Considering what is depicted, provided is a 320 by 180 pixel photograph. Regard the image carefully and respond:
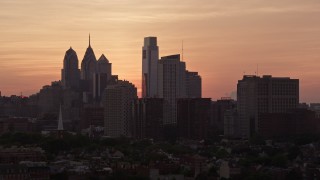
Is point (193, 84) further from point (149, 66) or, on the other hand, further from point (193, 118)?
point (193, 118)

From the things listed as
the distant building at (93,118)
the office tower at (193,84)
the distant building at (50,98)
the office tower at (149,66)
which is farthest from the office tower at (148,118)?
the distant building at (50,98)

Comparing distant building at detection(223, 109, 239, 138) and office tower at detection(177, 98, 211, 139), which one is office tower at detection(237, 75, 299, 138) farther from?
office tower at detection(177, 98, 211, 139)

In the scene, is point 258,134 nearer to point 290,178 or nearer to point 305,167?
point 305,167

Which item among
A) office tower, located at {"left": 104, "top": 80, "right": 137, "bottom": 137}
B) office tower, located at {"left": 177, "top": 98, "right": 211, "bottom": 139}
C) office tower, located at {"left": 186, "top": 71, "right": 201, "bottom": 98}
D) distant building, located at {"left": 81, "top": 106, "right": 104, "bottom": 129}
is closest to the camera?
office tower, located at {"left": 177, "top": 98, "right": 211, "bottom": 139}

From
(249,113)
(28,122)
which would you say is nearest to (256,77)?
(249,113)

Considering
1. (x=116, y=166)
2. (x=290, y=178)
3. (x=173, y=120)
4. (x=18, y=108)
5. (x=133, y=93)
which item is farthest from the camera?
(x=18, y=108)

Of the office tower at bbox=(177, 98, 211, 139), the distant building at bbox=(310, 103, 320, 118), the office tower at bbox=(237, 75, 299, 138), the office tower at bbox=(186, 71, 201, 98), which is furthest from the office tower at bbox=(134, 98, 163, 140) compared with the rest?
the office tower at bbox=(186, 71, 201, 98)
